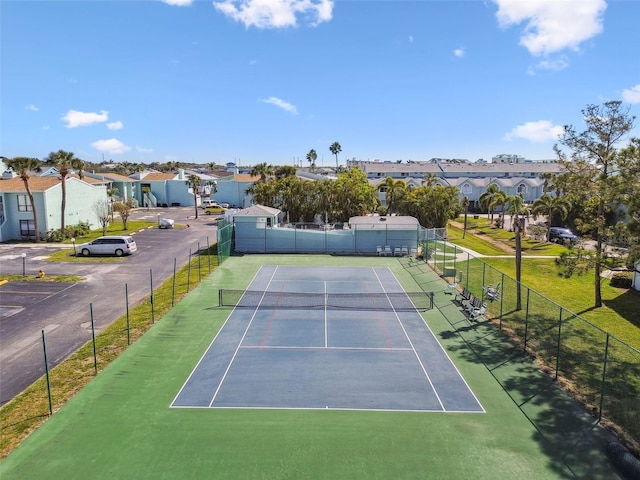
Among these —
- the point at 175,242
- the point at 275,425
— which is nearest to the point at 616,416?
the point at 275,425

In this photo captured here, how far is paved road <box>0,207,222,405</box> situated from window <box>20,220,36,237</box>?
2749 mm

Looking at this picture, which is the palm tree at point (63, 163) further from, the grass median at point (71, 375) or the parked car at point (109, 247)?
the grass median at point (71, 375)

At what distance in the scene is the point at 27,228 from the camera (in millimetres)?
40500

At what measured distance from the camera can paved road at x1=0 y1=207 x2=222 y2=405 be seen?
15.3 meters

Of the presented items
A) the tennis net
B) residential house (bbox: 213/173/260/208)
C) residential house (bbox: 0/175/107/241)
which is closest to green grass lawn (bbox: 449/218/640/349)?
the tennis net

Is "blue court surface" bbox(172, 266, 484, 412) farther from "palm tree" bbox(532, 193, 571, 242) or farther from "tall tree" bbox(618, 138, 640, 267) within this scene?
"palm tree" bbox(532, 193, 571, 242)

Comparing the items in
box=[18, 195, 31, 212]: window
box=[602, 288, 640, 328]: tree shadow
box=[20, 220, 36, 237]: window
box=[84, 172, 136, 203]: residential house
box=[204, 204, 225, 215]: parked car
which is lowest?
box=[602, 288, 640, 328]: tree shadow

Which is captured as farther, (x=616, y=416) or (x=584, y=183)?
(x=584, y=183)

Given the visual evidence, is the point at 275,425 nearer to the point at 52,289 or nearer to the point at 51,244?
the point at 52,289

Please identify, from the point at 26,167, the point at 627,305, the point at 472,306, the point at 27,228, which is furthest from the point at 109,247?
the point at 627,305

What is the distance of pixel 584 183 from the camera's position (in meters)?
21.7

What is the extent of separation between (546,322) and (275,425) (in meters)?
13.1

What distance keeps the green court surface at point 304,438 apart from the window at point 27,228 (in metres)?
32.4

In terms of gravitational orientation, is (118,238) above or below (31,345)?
above
